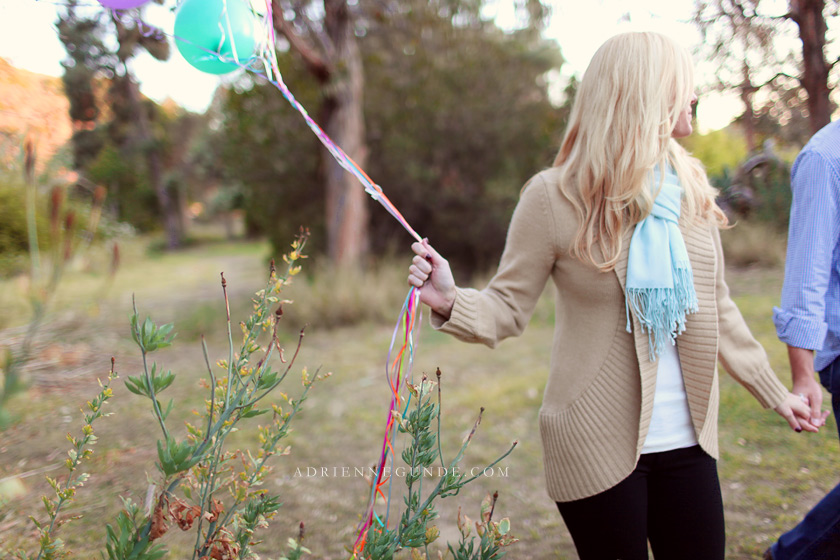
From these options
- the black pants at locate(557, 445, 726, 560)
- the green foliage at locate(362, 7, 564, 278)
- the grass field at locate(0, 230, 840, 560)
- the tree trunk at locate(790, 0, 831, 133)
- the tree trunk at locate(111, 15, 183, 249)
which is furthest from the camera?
the tree trunk at locate(111, 15, 183, 249)

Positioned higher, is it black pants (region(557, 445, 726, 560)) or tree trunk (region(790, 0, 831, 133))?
tree trunk (region(790, 0, 831, 133))

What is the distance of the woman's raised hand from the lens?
5.07ft

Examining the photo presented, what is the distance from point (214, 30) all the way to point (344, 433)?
3.01m

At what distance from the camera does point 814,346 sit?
1581mm

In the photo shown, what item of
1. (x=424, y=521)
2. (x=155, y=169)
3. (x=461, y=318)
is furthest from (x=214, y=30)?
(x=155, y=169)

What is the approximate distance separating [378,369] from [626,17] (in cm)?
369

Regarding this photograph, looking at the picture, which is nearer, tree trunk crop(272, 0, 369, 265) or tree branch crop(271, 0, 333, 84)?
tree branch crop(271, 0, 333, 84)

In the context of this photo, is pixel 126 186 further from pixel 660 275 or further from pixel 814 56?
pixel 660 275

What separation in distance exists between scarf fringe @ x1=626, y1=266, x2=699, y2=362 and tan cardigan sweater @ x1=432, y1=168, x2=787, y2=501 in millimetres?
29

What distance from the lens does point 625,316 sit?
161 cm

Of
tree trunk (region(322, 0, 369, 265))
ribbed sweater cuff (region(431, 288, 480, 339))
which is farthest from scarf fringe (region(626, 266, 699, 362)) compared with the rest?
tree trunk (region(322, 0, 369, 265))

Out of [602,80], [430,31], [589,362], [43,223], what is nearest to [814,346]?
[589,362]

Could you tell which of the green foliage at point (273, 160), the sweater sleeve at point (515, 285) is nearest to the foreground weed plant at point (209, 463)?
the sweater sleeve at point (515, 285)

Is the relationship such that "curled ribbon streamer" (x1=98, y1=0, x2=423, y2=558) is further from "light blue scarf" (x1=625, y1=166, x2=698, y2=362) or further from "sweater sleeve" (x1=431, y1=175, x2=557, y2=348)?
"light blue scarf" (x1=625, y1=166, x2=698, y2=362)
